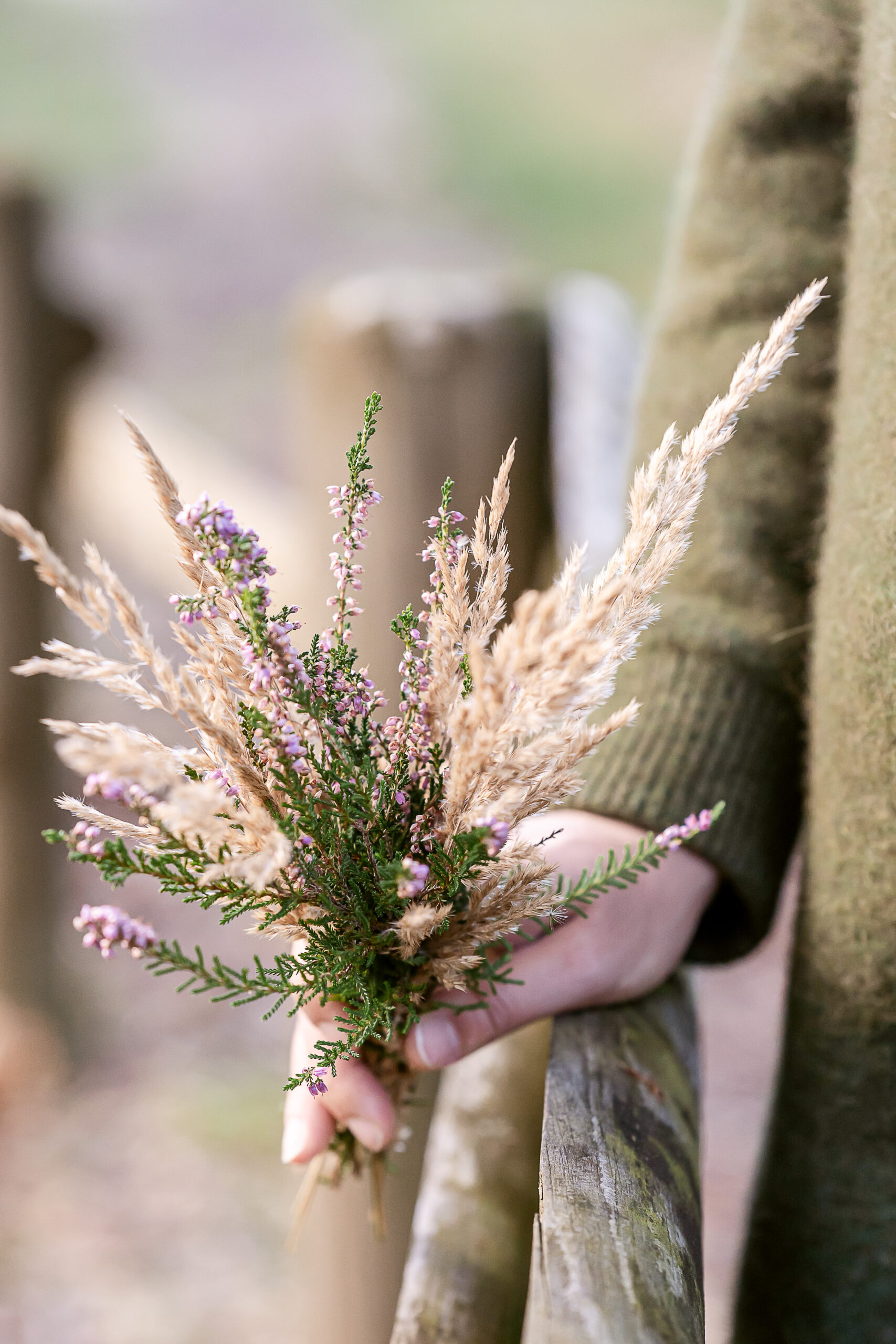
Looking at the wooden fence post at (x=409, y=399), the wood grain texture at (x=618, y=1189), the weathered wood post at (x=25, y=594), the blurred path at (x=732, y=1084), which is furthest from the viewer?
the weathered wood post at (x=25, y=594)

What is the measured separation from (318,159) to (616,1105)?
10.2m

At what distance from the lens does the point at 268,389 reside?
23.1 ft

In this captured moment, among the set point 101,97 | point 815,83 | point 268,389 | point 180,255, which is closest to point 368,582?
point 815,83

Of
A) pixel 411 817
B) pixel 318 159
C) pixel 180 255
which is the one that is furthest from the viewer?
pixel 318 159

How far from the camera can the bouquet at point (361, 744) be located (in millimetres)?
482

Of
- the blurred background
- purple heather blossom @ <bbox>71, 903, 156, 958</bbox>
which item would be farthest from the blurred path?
purple heather blossom @ <bbox>71, 903, 156, 958</bbox>

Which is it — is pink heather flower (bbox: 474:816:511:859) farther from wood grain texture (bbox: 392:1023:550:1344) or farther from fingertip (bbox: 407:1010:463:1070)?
wood grain texture (bbox: 392:1023:550:1344)

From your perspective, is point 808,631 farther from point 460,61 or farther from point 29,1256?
point 460,61

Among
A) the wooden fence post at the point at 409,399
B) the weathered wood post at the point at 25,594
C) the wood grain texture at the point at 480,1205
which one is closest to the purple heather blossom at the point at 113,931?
the wood grain texture at the point at 480,1205

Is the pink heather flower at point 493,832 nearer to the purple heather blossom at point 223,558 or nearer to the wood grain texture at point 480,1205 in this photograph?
the purple heather blossom at point 223,558

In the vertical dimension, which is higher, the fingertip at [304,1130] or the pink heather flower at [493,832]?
the pink heather flower at [493,832]

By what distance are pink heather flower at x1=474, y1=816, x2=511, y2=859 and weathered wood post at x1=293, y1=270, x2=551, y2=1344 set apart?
956 millimetres

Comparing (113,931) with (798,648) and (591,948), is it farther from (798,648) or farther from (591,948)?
(798,648)

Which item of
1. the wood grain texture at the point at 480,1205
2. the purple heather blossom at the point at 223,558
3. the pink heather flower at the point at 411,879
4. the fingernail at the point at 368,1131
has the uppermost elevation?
the purple heather blossom at the point at 223,558
